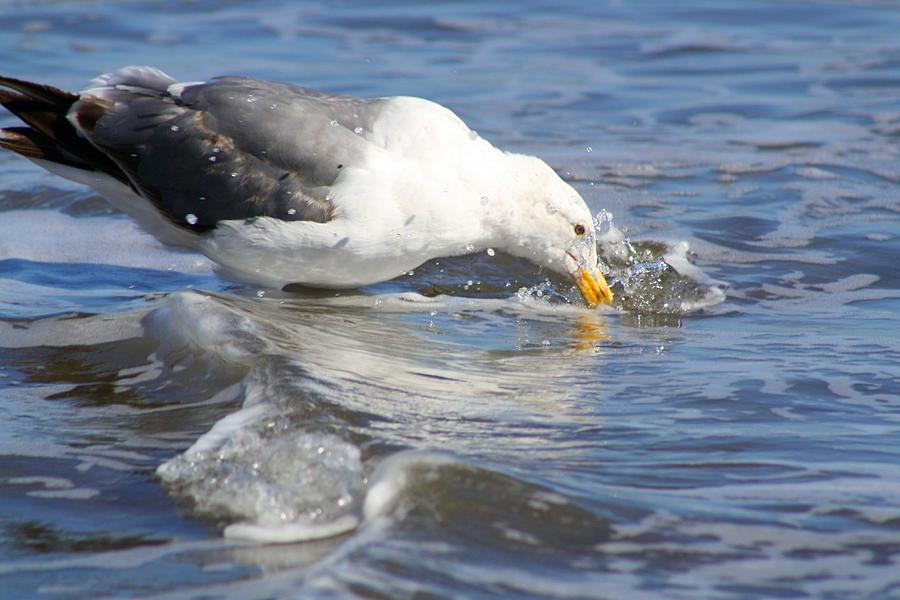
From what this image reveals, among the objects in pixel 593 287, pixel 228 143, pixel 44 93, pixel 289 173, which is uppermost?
pixel 44 93

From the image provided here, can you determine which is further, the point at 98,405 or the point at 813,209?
the point at 813,209

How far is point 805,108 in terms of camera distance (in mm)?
9203

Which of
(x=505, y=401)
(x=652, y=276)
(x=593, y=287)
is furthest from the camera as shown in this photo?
(x=652, y=276)

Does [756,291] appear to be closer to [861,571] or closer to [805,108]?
[861,571]

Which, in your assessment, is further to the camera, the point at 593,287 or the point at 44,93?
the point at 593,287

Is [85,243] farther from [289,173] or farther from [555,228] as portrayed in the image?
[555,228]

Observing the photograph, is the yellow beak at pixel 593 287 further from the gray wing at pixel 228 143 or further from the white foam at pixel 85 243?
the white foam at pixel 85 243

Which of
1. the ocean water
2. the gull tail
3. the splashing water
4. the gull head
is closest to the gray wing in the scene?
the gull tail

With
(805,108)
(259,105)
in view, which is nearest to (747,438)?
(259,105)

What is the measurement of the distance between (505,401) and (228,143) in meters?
1.90

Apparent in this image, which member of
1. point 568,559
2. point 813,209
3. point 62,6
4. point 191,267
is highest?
point 62,6

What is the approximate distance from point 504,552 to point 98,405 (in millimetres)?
1753

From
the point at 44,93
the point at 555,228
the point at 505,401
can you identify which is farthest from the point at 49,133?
the point at 505,401

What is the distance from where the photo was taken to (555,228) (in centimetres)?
545
